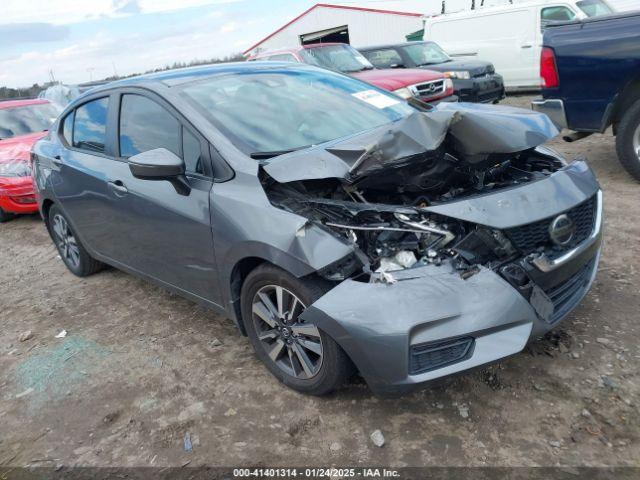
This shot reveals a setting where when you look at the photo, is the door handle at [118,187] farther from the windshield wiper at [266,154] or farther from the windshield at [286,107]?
the windshield wiper at [266,154]

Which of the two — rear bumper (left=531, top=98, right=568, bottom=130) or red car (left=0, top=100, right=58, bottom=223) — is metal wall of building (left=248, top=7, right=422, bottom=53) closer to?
red car (left=0, top=100, right=58, bottom=223)

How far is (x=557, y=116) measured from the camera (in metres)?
5.30

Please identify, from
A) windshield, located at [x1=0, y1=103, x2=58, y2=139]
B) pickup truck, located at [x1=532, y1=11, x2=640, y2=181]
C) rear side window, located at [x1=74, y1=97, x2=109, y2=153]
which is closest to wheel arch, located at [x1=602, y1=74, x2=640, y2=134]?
pickup truck, located at [x1=532, y1=11, x2=640, y2=181]

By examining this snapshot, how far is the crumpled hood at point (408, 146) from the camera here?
8.68 ft

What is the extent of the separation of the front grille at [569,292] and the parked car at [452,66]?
23.5 ft

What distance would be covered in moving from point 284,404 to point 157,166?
1463 mm

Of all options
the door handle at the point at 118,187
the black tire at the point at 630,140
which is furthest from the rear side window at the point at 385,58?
the door handle at the point at 118,187

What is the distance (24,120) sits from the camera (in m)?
8.52

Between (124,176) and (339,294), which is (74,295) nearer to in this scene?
(124,176)

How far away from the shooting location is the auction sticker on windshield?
3.71m

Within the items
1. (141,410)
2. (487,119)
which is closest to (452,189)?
(487,119)

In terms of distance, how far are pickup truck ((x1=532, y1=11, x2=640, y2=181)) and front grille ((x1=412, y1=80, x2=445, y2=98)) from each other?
10.2 ft

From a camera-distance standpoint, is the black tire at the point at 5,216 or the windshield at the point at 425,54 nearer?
the black tire at the point at 5,216

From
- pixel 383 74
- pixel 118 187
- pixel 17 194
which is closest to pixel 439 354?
pixel 118 187
